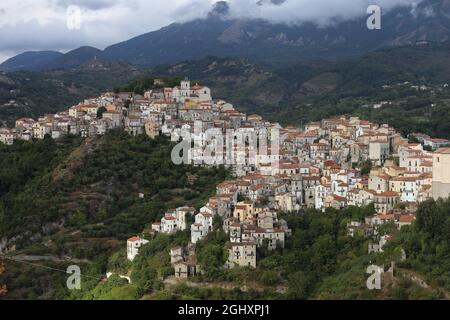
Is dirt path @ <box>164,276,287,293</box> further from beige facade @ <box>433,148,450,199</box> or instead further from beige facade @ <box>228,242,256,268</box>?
beige facade @ <box>433,148,450,199</box>

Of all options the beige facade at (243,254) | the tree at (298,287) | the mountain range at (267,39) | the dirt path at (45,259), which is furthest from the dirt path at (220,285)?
the mountain range at (267,39)

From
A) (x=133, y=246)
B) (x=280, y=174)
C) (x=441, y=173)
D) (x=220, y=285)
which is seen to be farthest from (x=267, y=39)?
(x=220, y=285)

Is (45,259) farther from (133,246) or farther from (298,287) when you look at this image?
(298,287)

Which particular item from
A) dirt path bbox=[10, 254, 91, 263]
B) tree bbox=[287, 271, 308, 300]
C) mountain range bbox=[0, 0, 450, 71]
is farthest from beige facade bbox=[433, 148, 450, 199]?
mountain range bbox=[0, 0, 450, 71]

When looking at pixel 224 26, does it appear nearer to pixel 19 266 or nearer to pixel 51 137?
pixel 51 137

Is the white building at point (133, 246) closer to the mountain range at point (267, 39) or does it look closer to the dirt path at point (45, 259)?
the dirt path at point (45, 259)
